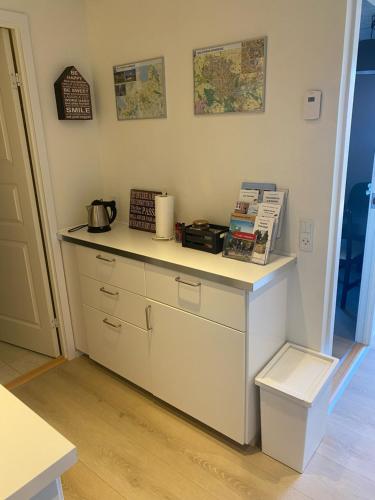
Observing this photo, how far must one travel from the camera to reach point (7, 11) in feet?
6.56

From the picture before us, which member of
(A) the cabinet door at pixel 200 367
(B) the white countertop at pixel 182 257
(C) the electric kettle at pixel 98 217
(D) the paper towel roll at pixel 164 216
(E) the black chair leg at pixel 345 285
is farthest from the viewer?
(E) the black chair leg at pixel 345 285

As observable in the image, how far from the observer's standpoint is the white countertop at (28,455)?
2.36 ft

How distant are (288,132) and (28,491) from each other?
163cm

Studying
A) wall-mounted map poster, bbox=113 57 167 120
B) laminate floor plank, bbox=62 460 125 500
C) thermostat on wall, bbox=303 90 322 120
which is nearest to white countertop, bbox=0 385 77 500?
laminate floor plank, bbox=62 460 125 500

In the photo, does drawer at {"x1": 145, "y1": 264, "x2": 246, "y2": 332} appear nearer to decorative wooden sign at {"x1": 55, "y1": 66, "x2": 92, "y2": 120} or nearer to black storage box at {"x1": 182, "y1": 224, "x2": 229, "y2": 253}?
black storage box at {"x1": 182, "y1": 224, "x2": 229, "y2": 253}

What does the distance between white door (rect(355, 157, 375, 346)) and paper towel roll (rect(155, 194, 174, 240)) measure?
1.23 m

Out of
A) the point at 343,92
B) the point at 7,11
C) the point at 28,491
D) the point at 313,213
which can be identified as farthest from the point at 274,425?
the point at 7,11

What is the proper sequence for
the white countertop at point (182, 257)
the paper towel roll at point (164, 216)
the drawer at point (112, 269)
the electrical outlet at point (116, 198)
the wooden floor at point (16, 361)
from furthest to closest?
the electrical outlet at point (116, 198) → the wooden floor at point (16, 361) → the paper towel roll at point (164, 216) → the drawer at point (112, 269) → the white countertop at point (182, 257)

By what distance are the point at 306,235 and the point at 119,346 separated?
4.13ft

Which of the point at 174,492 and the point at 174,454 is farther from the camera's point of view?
the point at 174,454

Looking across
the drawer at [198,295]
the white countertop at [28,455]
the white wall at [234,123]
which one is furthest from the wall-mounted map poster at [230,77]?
the white countertop at [28,455]

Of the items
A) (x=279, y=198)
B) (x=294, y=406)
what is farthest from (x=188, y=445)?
(x=279, y=198)

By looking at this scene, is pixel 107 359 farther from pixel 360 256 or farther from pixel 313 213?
pixel 360 256

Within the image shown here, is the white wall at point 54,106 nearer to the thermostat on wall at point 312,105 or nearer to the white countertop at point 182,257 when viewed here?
the white countertop at point 182,257
